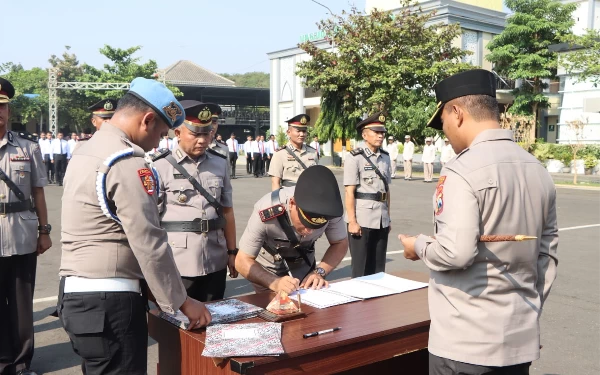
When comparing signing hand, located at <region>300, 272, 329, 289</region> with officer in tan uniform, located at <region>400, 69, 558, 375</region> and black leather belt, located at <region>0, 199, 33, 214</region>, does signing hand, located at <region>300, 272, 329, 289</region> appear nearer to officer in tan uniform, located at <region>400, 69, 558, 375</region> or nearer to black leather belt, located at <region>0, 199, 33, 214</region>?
officer in tan uniform, located at <region>400, 69, 558, 375</region>

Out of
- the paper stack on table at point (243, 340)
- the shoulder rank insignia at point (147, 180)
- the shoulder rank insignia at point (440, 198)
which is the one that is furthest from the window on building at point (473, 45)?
the shoulder rank insignia at point (147, 180)

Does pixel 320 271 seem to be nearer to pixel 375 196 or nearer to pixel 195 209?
pixel 195 209

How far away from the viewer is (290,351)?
220 centimetres

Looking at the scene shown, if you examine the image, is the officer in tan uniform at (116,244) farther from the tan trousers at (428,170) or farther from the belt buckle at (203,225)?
the tan trousers at (428,170)

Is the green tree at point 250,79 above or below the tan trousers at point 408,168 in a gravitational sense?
above

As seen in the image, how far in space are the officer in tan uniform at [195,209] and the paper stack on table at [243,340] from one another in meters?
1.47

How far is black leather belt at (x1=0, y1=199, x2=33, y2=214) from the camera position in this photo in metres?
3.88

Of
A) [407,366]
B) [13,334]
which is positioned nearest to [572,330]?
[407,366]

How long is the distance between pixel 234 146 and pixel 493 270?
2206 centimetres

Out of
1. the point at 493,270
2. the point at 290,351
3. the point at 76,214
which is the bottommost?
the point at 290,351

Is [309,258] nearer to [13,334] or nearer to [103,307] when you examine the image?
[103,307]

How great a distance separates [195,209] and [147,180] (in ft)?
5.61

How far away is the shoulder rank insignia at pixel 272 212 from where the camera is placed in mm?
3230

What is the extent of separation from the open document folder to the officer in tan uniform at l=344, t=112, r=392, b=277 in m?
2.00
